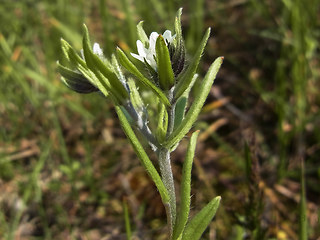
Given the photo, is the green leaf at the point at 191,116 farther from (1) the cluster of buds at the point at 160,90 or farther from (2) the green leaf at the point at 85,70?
(2) the green leaf at the point at 85,70

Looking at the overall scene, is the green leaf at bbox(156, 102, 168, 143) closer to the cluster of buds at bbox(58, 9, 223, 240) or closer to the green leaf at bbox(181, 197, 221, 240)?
the cluster of buds at bbox(58, 9, 223, 240)

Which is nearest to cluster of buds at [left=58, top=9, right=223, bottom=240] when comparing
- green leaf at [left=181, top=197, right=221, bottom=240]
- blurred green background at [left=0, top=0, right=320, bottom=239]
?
green leaf at [left=181, top=197, right=221, bottom=240]

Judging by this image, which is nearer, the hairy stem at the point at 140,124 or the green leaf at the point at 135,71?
the green leaf at the point at 135,71

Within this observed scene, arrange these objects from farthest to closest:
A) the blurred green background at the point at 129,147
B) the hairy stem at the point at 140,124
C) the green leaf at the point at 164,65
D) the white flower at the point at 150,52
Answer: the blurred green background at the point at 129,147 < the hairy stem at the point at 140,124 < the white flower at the point at 150,52 < the green leaf at the point at 164,65

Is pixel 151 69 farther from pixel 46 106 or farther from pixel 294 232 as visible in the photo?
pixel 46 106

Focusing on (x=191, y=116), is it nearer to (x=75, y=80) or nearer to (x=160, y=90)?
A: (x=160, y=90)

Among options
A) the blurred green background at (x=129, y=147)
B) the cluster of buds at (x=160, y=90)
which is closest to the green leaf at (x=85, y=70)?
the cluster of buds at (x=160, y=90)

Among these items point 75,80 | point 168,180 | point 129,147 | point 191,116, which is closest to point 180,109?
point 191,116
